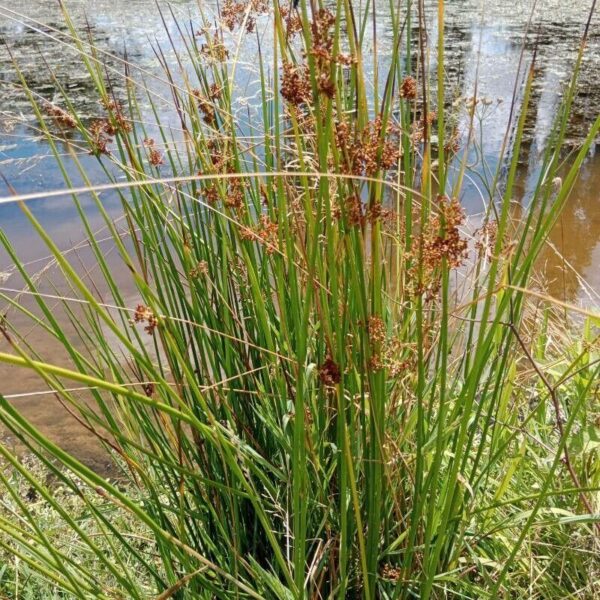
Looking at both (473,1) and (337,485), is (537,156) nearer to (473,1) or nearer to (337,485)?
(337,485)

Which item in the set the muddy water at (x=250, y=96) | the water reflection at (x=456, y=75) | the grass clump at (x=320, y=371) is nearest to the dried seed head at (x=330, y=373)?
the grass clump at (x=320, y=371)

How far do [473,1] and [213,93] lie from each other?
10893mm

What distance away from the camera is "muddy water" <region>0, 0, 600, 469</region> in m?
2.85

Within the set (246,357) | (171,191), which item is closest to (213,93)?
(171,191)

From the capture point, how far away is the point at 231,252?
4.16 feet

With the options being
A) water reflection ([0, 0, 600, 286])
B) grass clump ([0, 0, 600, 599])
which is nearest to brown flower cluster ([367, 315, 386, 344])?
grass clump ([0, 0, 600, 599])

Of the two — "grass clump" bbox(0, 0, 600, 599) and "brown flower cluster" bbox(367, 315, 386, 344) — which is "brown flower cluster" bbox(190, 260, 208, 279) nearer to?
"grass clump" bbox(0, 0, 600, 599)

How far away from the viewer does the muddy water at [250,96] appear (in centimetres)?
285

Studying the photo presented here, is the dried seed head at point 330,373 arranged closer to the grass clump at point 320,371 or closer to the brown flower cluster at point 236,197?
the grass clump at point 320,371

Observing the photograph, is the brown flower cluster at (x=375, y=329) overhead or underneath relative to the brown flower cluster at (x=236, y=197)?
A: underneath

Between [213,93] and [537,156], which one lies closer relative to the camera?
[213,93]

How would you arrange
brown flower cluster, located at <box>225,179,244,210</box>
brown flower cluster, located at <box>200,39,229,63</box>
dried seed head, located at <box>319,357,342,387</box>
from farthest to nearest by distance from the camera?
brown flower cluster, located at <box>200,39,229,63</box>, brown flower cluster, located at <box>225,179,244,210</box>, dried seed head, located at <box>319,357,342,387</box>

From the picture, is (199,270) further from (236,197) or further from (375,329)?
(375,329)

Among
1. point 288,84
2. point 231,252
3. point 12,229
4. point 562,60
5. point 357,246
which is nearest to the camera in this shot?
point 288,84
